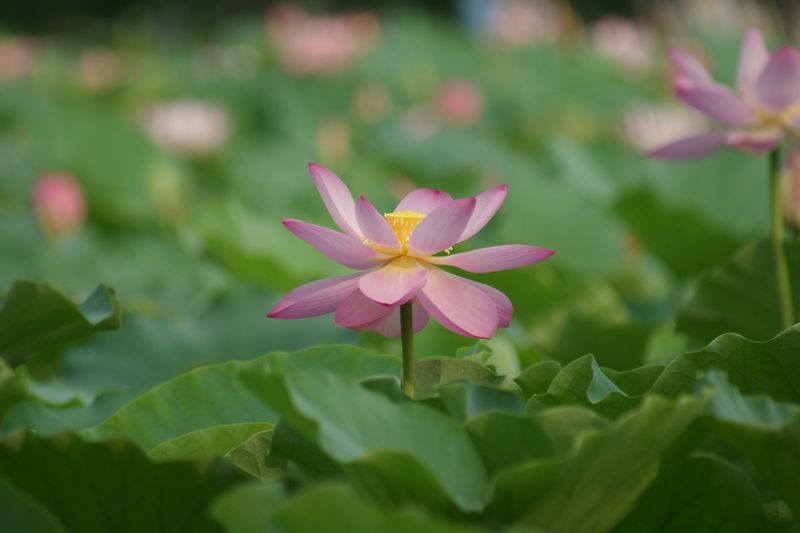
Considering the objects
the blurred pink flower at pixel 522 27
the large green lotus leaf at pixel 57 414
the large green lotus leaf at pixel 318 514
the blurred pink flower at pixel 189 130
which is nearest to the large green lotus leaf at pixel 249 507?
the large green lotus leaf at pixel 318 514

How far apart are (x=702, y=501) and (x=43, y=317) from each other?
485 millimetres

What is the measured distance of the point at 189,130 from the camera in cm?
314

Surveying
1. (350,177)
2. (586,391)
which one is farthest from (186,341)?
(350,177)

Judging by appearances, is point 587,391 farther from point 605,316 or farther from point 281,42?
point 281,42

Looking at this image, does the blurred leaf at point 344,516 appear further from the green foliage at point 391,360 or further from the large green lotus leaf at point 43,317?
the large green lotus leaf at point 43,317

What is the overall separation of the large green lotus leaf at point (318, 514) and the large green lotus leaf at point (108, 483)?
3.8 inches

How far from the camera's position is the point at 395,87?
444cm

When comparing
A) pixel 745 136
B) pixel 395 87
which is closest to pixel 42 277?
pixel 745 136

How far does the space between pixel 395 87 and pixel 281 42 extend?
70 cm

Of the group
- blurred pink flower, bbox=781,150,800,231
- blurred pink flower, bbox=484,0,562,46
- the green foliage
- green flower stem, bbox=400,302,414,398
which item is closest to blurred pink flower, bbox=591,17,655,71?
blurred pink flower, bbox=484,0,562,46

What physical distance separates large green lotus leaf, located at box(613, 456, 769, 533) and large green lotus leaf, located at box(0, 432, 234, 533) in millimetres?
259

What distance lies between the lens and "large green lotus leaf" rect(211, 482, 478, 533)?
545mm

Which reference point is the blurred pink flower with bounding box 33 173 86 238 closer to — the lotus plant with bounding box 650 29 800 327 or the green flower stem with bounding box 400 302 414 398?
the lotus plant with bounding box 650 29 800 327

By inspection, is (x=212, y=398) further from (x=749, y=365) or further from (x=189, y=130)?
(x=189, y=130)
